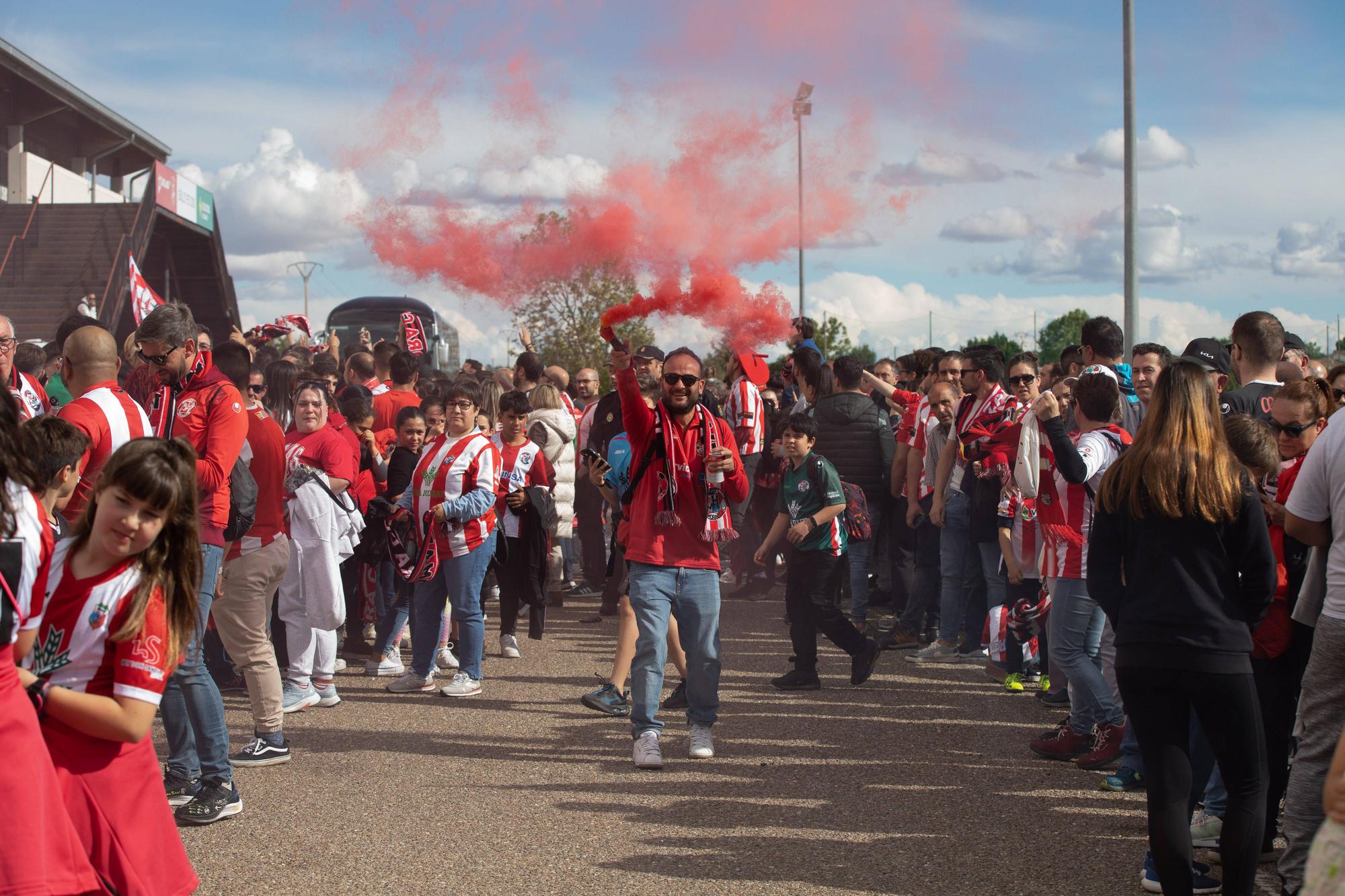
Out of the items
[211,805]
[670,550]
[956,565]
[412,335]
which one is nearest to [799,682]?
[956,565]

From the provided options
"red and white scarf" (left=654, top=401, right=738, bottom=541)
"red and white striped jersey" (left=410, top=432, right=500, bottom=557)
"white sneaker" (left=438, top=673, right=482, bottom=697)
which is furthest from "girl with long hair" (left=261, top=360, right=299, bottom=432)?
"red and white scarf" (left=654, top=401, right=738, bottom=541)

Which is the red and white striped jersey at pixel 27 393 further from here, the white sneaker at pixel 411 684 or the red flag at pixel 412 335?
the red flag at pixel 412 335

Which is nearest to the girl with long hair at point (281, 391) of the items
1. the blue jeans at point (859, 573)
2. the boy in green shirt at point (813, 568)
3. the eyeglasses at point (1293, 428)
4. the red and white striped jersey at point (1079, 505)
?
the boy in green shirt at point (813, 568)

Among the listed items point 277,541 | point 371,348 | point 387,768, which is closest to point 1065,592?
point 387,768

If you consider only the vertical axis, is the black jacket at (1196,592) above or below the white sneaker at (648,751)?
above

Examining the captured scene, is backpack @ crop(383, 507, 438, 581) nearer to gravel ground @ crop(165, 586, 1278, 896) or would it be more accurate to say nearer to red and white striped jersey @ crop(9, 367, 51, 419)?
gravel ground @ crop(165, 586, 1278, 896)

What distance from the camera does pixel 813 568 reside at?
7828 mm

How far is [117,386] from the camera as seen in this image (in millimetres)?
5031

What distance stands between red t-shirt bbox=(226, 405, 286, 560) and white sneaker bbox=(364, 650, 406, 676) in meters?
2.36

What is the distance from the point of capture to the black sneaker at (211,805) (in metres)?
5.11

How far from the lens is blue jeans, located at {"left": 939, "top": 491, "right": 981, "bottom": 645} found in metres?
8.54

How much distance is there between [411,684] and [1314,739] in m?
5.57

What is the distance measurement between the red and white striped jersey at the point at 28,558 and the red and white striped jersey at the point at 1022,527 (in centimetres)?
518

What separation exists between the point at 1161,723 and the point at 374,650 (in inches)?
239
